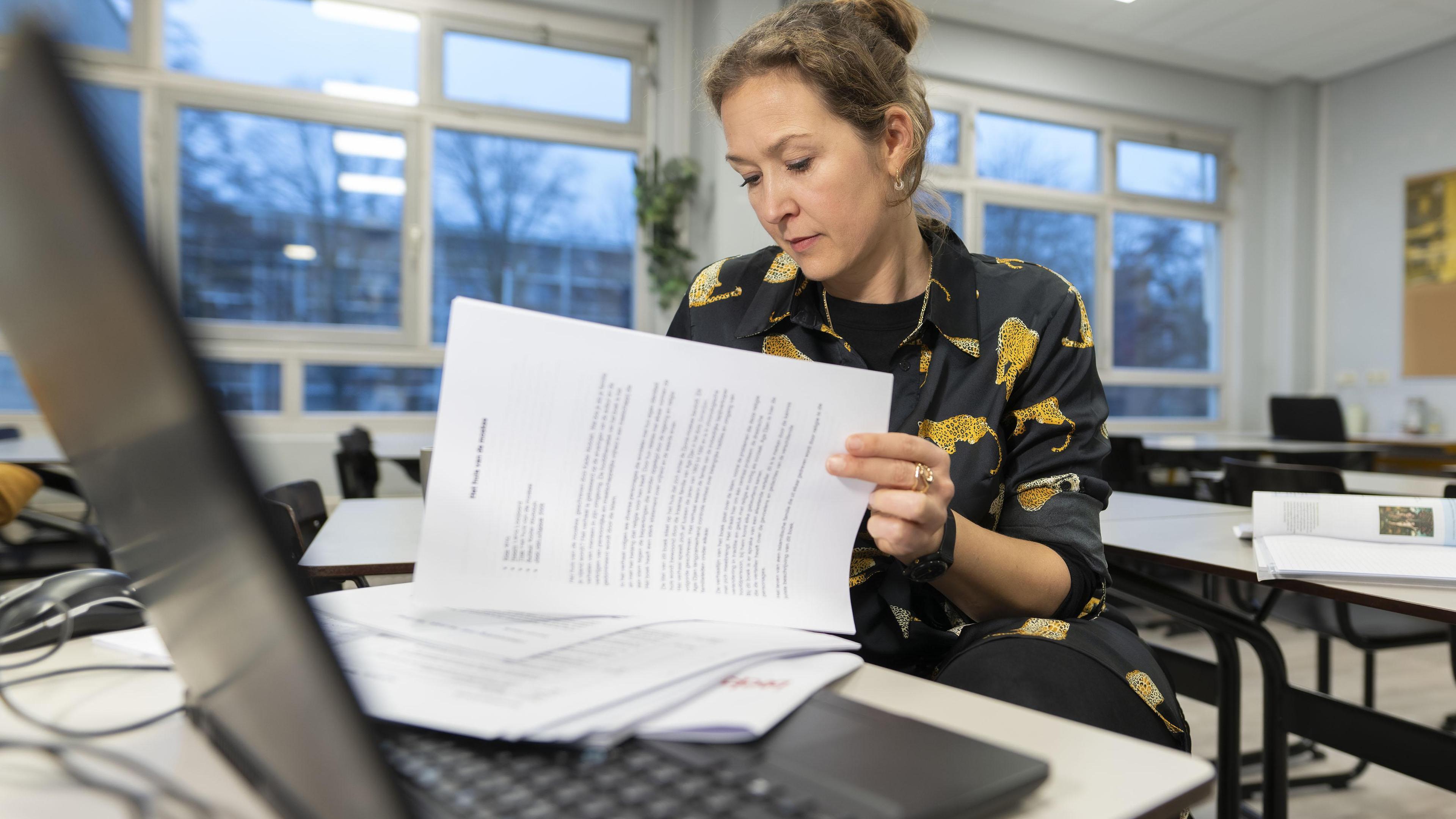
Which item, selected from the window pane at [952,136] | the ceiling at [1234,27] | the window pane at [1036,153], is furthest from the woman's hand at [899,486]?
the window pane at [1036,153]

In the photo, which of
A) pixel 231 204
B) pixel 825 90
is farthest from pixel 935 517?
pixel 231 204

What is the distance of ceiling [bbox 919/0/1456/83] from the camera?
5.13 metres

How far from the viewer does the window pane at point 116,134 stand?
23cm

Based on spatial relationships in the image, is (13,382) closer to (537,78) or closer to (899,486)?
(899,486)

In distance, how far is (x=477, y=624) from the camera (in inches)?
22.6


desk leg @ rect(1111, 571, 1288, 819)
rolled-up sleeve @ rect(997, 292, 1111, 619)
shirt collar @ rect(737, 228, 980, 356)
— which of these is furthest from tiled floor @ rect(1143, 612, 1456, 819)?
shirt collar @ rect(737, 228, 980, 356)

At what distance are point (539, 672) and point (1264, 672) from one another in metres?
1.32

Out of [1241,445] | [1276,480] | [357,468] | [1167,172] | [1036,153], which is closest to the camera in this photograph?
[1276,480]

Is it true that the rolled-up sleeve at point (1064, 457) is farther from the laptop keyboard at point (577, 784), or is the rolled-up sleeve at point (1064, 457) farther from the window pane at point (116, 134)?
the window pane at point (116, 134)

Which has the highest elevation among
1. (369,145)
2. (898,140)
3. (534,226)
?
(369,145)

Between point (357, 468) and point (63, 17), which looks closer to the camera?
point (63, 17)

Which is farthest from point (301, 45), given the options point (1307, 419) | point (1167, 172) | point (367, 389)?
point (1307, 419)

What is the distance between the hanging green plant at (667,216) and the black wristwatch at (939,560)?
13.1 feet

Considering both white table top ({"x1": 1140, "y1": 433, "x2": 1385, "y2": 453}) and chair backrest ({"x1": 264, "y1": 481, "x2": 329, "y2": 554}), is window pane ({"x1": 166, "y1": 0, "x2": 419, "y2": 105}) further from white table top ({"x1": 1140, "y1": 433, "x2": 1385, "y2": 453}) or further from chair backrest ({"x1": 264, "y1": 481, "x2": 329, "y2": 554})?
white table top ({"x1": 1140, "y1": 433, "x2": 1385, "y2": 453})
